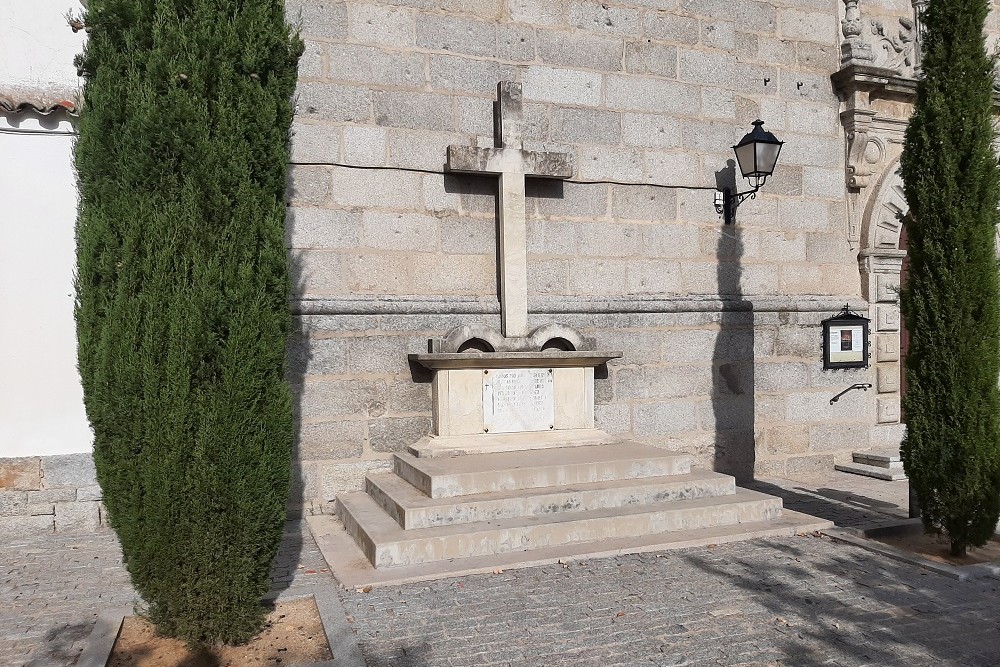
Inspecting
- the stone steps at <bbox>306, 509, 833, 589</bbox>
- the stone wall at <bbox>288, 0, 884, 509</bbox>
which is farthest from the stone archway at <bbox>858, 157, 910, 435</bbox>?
the stone steps at <bbox>306, 509, 833, 589</bbox>

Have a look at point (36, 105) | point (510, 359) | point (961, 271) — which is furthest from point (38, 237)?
point (961, 271)

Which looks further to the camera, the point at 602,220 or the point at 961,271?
the point at 602,220

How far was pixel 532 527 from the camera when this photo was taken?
4.86 metres

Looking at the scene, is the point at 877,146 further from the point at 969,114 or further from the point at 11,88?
the point at 11,88

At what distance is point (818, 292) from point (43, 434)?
7.25 meters

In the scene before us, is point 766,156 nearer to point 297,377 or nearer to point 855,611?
point 855,611

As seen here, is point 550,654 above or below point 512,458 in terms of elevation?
below

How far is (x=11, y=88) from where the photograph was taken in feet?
18.1

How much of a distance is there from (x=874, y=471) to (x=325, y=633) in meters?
6.07

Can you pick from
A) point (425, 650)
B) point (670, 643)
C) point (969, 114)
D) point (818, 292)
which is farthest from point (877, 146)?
point (425, 650)

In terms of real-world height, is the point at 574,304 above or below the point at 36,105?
below

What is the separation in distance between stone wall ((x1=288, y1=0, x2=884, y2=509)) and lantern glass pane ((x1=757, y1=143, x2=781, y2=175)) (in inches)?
29.9

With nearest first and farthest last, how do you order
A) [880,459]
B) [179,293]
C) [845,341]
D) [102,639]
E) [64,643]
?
[179,293], [102,639], [64,643], [880,459], [845,341]

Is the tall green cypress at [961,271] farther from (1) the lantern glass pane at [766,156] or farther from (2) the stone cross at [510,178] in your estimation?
(2) the stone cross at [510,178]
